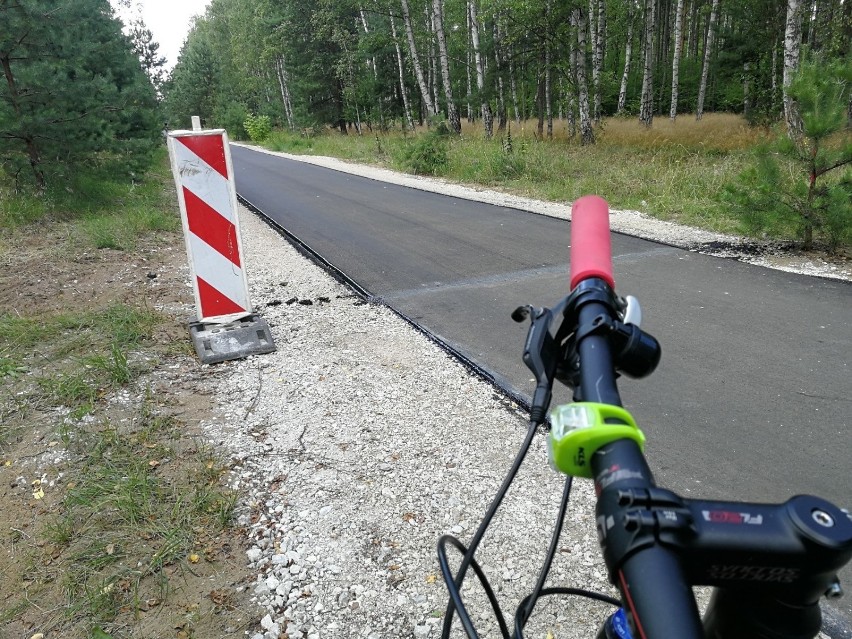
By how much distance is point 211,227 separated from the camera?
16.1ft

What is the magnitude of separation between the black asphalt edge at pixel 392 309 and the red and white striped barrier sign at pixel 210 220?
1484 mm

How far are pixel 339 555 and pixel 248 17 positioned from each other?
66621 mm

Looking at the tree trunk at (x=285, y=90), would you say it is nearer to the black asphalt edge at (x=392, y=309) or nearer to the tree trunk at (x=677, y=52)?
the tree trunk at (x=677, y=52)

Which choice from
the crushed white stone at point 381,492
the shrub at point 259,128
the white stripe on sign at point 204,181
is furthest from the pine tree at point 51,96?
the shrub at point 259,128

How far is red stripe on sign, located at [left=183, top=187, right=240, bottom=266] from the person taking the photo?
480 centimetres

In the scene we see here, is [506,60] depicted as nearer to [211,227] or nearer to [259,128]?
[211,227]

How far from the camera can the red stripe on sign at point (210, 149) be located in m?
4.68

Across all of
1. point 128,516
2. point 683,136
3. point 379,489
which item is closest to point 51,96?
point 128,516

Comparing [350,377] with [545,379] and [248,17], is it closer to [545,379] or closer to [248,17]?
[545,379]

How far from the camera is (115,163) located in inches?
489

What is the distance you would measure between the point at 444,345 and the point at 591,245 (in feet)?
12.7

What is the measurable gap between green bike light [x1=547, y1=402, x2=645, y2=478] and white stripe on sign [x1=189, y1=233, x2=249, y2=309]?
467 centimetres

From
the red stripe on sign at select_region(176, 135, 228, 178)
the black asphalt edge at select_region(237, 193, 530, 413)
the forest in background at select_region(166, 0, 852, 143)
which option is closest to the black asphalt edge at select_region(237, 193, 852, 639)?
the black asphalt edge at select_region(237, 193, 530, 413)

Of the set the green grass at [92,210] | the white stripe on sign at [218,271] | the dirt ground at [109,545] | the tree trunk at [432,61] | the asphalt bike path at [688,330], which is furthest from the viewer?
the tree trunk at [432,61]
